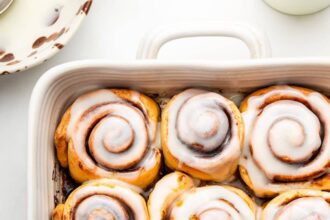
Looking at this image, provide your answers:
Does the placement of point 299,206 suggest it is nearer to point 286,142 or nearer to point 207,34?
point 286,142

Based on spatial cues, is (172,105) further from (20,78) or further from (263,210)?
(20,78)

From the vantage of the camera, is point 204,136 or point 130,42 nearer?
point 204,136

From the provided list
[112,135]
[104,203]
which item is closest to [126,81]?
[112,135]

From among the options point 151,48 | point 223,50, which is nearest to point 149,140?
point 151,48

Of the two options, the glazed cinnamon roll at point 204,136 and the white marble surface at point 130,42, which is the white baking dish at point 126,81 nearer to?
the glazed cinnamon roll at point 204,136

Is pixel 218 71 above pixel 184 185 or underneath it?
above

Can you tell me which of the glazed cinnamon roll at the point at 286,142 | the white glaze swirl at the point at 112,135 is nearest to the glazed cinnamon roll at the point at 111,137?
the white glaze swirl at the point at 112,135

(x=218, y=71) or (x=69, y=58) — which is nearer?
(x=218, y=71)
